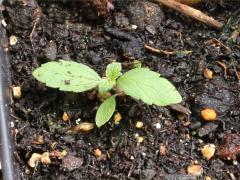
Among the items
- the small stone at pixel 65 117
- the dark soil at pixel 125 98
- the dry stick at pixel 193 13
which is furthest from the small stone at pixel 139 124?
the dry stick at pixel 193 13

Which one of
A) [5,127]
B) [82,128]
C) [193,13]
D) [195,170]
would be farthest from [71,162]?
[193,13]

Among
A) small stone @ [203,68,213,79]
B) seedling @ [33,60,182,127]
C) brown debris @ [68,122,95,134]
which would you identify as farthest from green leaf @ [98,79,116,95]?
small stone @ [203,68,213,79]

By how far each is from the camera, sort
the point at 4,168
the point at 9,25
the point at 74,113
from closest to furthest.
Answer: the point at 4,168 → the point at 74,113 → the point at 9,25

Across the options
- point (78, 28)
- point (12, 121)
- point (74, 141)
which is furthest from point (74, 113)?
point (78, 28)

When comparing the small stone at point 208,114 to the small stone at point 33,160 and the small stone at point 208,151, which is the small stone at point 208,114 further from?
the small stone at point 33,160

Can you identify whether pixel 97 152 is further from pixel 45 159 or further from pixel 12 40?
pixel 12 40

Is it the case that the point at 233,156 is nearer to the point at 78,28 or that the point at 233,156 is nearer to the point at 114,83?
the point at 114,83
